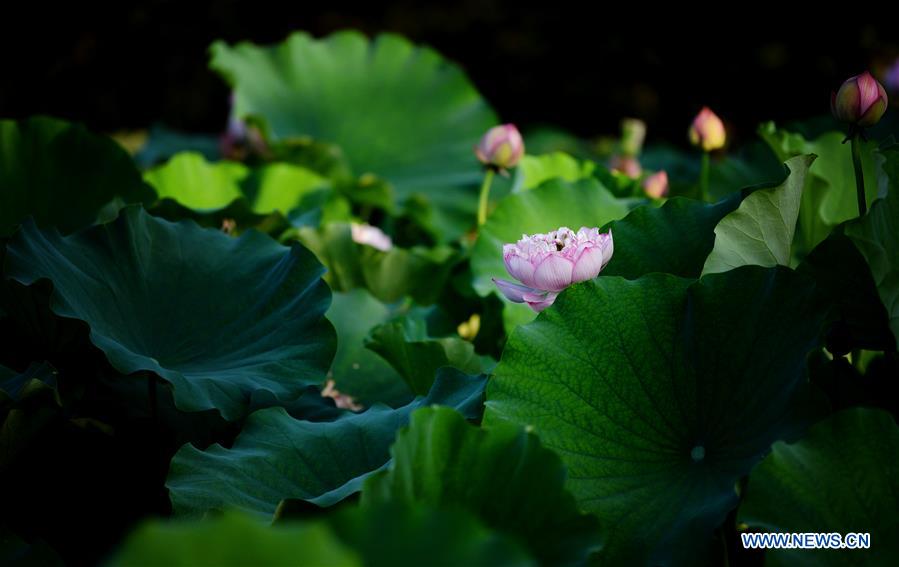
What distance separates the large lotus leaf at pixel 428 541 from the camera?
53cm

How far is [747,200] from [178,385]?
57 cm

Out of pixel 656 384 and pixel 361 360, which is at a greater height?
pixel 656 384

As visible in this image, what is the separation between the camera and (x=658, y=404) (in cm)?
88

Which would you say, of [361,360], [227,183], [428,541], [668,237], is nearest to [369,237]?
[227,183]

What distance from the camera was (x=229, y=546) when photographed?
48cm

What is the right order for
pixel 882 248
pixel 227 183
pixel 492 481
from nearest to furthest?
pixel 492 481 → pixel 882 248 → pixel 227 183

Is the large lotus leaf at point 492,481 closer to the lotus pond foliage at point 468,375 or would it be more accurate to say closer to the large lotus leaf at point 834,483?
the lotus pond foliage at point 468,375

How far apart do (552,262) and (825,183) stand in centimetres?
47

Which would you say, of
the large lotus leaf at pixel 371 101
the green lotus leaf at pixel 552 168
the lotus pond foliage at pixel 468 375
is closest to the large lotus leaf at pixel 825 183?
the lotus pond foliage at pixel 468 375

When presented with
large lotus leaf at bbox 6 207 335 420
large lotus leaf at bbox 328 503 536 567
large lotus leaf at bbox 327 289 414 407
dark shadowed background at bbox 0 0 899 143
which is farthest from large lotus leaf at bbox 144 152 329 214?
dark shadowed background at bbox 0 0 899 143

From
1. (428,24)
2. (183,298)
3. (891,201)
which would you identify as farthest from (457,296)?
(428,24)

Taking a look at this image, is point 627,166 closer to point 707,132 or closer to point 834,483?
point 707,132

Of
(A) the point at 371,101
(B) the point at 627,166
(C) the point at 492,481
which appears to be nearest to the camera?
(C) the point at 492,481

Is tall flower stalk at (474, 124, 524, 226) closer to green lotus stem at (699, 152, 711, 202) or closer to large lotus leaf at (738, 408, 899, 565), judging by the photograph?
green lotus stem at (699, 152, 711, 202)
